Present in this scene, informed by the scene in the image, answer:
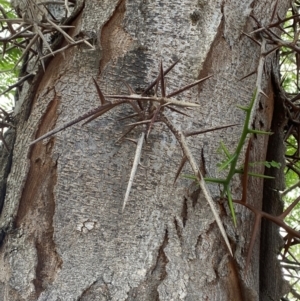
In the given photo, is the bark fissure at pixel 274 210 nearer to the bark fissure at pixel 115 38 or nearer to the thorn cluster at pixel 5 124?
the bark fissure at pixel 115 38

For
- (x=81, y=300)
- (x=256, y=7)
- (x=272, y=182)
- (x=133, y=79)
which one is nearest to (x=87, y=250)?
(x=81, y=300)

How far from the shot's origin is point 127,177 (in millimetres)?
796

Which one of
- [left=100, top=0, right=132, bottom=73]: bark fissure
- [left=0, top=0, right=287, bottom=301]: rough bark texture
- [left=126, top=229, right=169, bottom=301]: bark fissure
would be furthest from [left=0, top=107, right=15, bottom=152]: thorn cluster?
[left=126, top=229, right=169, bottom=301]: bark fissure

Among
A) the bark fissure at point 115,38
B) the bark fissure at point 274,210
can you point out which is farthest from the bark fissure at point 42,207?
the bark fissure at point 274,210

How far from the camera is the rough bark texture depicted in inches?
29.7

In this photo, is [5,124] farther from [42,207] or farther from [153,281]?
[153,281]

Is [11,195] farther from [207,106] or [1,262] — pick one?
[207,106]

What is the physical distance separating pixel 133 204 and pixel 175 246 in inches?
3.9

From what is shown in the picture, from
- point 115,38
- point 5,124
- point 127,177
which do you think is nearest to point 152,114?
point 127,177

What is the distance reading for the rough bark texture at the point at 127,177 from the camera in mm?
755

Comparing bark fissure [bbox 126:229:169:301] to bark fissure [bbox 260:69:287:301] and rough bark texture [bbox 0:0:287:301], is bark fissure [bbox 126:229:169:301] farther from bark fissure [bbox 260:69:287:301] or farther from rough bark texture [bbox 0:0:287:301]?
bark fissure [bbox 260:69:287:301]

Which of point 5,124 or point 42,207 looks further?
point 5,124

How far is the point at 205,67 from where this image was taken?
2.86 ft

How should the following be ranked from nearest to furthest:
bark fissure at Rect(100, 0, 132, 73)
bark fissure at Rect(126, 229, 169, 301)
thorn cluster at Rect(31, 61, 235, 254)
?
thorn cluster at Rect(31, 61, 235, 254) → bark fissure at Rect(126, 229, 169, 301) → bark fissure at Rect(100, 0, 132, 73)
